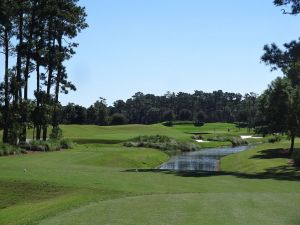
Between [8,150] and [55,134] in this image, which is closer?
[8,150]

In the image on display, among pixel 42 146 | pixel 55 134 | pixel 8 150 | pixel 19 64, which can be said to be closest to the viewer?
pixel 8 150

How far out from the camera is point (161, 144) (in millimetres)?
82875

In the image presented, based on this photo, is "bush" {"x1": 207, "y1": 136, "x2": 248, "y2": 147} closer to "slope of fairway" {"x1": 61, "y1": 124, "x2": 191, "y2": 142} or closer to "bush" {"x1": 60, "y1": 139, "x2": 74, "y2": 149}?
"slope of fairway" {"x1": 61, "y1": 124, "x2": 191, "y2": 142}

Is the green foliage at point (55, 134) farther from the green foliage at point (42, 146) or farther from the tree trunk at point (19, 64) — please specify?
the tree trunk at point (19, 64)

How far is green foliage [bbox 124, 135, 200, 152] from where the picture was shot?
3172 inches

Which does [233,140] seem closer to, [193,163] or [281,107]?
[281,107]

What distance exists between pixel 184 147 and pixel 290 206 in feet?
230

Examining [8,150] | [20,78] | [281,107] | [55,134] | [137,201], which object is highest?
[20,78]

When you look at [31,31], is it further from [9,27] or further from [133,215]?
[133,215]

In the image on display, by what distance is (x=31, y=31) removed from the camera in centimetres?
5222

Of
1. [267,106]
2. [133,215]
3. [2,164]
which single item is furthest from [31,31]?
[133,215]

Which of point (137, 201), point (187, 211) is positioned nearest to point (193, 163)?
point (137, 201)

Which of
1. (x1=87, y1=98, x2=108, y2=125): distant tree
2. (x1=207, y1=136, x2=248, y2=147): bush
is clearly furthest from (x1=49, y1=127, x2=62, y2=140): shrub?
(x1=87, y1=98, x2=108, y2=125): distant tree

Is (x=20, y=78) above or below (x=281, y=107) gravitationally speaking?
above
